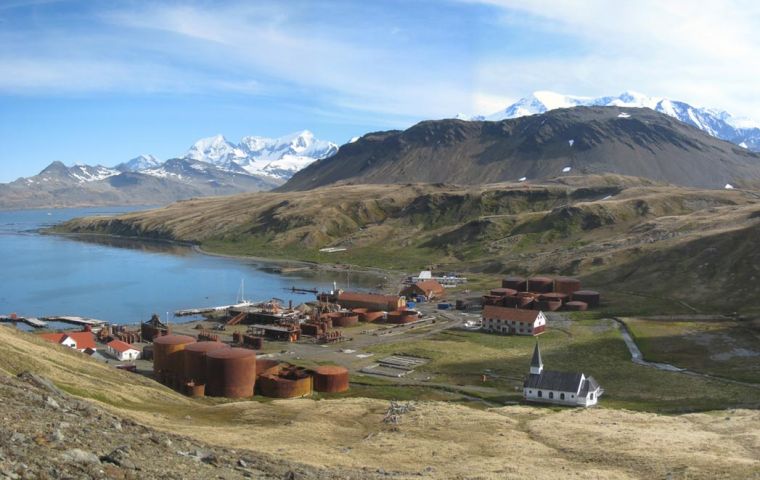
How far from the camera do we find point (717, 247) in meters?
136

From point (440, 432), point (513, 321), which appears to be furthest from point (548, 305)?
point (440, 432)

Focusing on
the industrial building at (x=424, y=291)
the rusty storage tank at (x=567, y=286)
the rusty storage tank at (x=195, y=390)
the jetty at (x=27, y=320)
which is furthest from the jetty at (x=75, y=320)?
the rusty storage tank at (x=567, y=286)

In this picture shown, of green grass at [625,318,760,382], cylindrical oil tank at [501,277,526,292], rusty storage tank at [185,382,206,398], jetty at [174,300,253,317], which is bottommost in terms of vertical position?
rusty storage tank at [185,382,206,398]

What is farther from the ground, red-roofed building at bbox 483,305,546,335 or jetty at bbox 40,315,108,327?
red-roofed building at bbox 483,305,546,335

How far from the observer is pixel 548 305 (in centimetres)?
12312

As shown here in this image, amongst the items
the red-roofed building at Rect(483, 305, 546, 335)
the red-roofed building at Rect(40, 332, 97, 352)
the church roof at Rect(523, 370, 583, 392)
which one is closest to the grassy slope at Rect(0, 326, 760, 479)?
the church roof at Rect(523, 370, 583, 392)

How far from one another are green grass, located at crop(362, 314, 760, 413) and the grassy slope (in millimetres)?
10358

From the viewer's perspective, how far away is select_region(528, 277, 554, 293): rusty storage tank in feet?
441

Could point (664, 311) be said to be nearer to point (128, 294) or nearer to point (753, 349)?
point (753, 349)

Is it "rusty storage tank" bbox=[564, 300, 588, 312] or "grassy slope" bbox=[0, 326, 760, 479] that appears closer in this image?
"grassy slope" bbox=[0, 326, 760, 479]

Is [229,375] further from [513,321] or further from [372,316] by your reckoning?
[372,316]

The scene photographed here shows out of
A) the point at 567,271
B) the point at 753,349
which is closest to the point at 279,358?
the point at 753,349

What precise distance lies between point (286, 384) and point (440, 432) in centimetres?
2535

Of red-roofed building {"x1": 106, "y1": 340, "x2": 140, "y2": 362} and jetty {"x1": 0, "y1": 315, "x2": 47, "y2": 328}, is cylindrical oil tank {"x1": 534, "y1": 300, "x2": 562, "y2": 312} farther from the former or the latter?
jetty {"x1": 0, "y1": 315, "x2": 47, "y2": 328}
